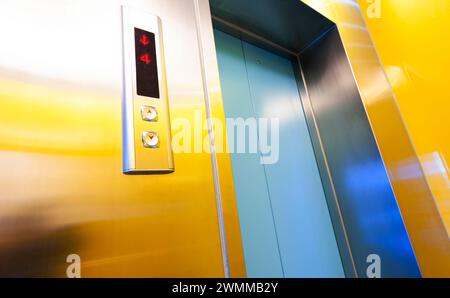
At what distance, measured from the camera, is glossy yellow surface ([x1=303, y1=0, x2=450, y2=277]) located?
1.35 metres

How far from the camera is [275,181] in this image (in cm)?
145

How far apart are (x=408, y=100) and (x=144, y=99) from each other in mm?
1732

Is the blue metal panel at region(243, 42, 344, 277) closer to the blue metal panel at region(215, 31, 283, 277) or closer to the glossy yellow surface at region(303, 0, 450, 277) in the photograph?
the blue metal panel at region(215, 31, 283, 277)

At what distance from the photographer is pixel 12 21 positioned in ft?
1.92

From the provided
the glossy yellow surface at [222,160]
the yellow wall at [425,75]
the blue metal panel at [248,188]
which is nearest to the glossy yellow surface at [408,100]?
the yellow wall at [425,75]

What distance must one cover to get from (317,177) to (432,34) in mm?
1152

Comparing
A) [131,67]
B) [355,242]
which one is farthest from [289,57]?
[131,67]

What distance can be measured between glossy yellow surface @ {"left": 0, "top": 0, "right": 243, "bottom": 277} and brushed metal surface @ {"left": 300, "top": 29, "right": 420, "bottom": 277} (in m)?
1.11

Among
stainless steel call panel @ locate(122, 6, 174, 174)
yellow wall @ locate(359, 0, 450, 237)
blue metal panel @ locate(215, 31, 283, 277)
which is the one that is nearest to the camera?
stainless steel call panel @ locate(122, 6, 174, 174)

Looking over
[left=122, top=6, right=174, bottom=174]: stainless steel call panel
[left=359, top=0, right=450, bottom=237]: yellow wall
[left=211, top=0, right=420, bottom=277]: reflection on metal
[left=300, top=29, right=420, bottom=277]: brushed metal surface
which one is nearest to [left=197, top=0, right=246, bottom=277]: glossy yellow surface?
[left=122, top=6, right=174, bottom=174]: stainless steel call panel

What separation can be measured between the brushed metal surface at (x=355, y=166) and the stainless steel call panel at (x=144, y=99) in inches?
51.5

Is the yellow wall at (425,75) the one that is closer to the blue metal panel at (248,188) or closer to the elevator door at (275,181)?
the elevator door at (275,181)

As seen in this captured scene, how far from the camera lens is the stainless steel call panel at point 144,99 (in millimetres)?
633
